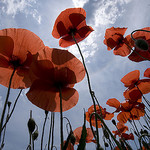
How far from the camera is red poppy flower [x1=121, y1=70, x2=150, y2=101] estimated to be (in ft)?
7.33

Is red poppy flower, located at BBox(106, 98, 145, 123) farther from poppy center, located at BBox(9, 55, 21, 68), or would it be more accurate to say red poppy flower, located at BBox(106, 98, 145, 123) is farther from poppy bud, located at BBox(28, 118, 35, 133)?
poppy center, located at BBox(9, 55, 21, 68)

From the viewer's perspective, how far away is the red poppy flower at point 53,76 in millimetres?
880

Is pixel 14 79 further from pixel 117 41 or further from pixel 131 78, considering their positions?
pixel 131 78

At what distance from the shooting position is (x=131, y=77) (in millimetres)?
2375

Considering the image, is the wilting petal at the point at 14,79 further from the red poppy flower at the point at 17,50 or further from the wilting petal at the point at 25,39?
the wilting petal at the point at 25,39

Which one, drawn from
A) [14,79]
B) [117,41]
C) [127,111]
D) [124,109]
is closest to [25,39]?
[14,79]

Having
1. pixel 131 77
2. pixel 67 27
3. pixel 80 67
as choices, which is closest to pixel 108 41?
pixel 131 77

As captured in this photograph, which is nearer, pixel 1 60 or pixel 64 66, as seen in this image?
pixel 64 66

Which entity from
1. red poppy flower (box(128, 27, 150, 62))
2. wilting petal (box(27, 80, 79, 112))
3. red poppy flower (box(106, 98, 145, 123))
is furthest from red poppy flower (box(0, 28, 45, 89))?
red poppy flower (box(106, 98, 145, 123))

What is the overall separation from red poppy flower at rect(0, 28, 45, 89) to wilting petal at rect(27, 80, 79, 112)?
14 centimetres

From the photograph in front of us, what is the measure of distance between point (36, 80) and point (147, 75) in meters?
1.94

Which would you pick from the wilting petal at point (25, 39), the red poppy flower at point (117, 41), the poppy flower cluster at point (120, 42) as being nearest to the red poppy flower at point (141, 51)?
the poppy flower cluster at point (120, 42)

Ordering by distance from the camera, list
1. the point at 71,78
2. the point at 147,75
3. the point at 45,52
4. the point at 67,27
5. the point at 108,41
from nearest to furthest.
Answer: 1. the point at 45,52
2. the point at 71,78
3. the point at 67,27
4. the point at 147,75
5. the point at 108,41

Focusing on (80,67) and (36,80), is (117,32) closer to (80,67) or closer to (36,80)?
(80,67)
